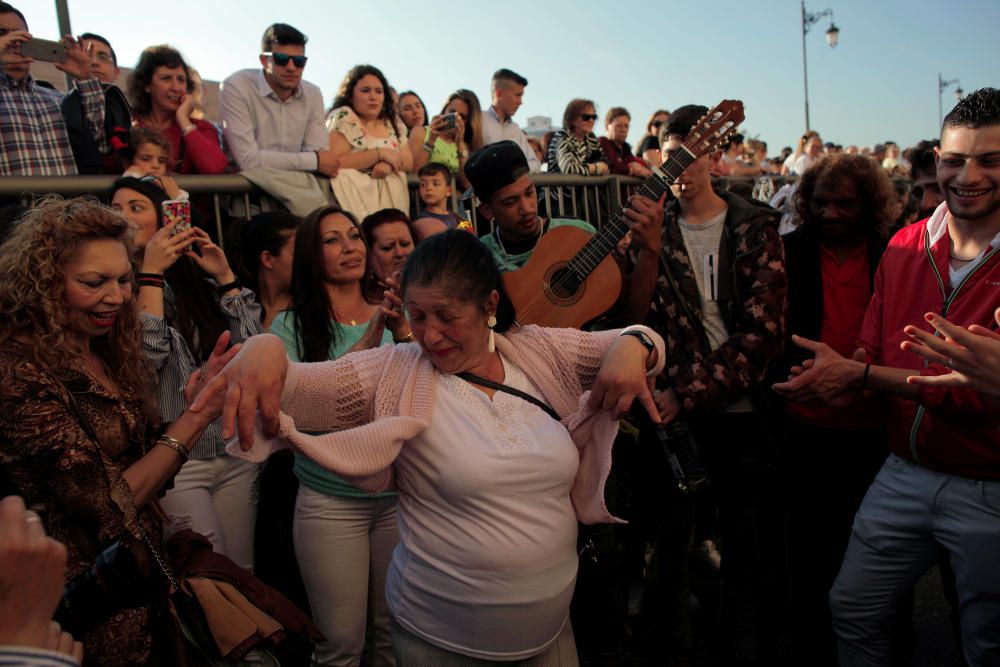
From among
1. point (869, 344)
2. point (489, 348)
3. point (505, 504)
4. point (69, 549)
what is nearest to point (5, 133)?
point (69, 549)

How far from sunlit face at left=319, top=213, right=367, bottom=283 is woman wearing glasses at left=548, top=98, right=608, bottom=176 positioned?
3.45 metres

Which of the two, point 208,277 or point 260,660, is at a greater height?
point 208,277

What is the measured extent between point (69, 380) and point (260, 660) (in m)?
1.00

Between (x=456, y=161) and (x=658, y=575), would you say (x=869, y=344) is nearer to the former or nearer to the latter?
(x=658, y=575)

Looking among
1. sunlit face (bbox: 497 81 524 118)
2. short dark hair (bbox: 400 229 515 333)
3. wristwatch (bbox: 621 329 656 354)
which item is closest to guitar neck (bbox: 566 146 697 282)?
wristwatch (bbox: 621 329 656 354)

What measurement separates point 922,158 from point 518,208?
2.98 meters

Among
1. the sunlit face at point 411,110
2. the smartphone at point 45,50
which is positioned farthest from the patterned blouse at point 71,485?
the sunlit face at point 411,110

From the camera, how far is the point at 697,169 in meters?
3.45

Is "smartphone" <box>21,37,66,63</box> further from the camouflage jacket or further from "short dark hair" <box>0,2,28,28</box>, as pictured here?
the camouflage jacket

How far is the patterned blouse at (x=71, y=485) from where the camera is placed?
207cm

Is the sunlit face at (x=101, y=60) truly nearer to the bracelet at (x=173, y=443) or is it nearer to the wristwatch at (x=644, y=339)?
the bracelet at (x=173, y=443)

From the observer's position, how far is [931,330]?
286 centimetres

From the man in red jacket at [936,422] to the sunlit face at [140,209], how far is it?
283cm

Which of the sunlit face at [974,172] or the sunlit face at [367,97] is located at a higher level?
the sunlit face at [367,97]
